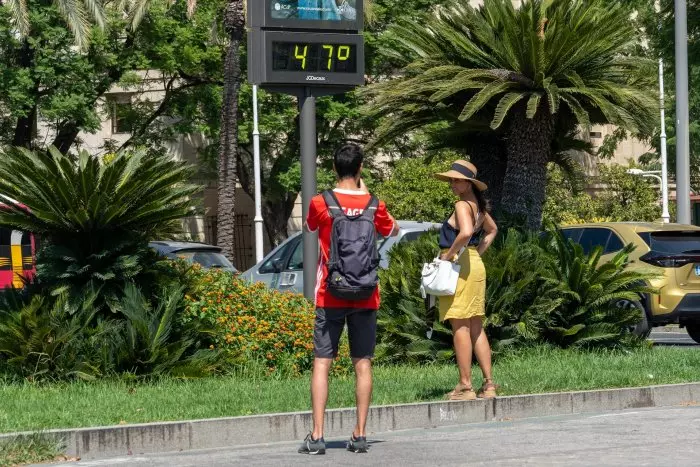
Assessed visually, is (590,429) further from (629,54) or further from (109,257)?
(629,54)

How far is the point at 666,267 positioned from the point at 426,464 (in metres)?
10.6

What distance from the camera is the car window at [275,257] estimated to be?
18312 mm

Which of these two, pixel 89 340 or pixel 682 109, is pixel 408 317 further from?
pixel 682 109

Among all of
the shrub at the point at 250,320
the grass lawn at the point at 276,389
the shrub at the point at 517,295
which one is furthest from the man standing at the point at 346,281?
the shrub at the point at 517,295

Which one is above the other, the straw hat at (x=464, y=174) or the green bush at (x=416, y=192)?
the green bush at (x=416, y=192)

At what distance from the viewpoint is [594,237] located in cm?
1864

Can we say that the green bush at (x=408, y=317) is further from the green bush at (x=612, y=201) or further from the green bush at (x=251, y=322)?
the green bush at (x=612, y=201)

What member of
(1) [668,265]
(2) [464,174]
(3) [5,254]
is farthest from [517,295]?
(3) [5,254]

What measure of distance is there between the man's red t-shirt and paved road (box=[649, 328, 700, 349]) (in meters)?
11.1

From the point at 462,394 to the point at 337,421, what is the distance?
1236 mm

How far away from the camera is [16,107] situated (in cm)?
3697

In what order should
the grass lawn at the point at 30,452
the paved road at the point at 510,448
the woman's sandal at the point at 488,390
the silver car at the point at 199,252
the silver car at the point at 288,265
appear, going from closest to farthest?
1. the paved road at the point at 510,448
2. the grass lawn at the point at 30,452
3. the woman's sandal at the point at 488,390
4. the silver car at the point at 288,265
5. the silver car at the point at 199,252

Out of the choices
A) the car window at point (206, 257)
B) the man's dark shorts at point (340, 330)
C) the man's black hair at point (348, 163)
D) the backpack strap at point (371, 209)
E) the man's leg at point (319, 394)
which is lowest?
the man's leg at point (319, 394)

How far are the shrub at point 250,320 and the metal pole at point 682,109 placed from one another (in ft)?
40.2
